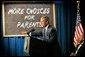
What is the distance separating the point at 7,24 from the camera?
2.33 meters

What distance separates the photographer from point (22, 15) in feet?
7.70

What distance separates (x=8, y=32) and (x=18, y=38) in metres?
0.11

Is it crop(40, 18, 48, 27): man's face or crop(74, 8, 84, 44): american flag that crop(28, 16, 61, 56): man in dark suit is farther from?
crop(74, 8, 84, 44): american flag

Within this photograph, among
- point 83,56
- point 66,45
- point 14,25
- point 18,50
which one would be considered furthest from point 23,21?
point 83,56

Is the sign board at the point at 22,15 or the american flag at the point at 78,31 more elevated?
the sign board at the point at 22,15

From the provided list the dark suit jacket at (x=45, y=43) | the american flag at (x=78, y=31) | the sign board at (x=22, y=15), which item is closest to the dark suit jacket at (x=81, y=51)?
the american flag at (x=78, y=31)

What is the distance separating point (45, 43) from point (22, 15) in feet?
1.10

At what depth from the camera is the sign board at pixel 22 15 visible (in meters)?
2.33

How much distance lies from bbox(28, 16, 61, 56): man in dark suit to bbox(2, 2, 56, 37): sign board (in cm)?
5

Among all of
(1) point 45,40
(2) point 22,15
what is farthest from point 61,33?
(2) point 22,15

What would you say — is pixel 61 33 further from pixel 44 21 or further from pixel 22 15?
pixel 22 15

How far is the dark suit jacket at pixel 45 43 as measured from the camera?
2312 mm

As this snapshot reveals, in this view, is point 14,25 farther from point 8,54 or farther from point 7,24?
point 8,54

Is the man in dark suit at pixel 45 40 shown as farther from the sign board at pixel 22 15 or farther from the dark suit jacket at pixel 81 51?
the dark suit jacket at pixel 81 51
